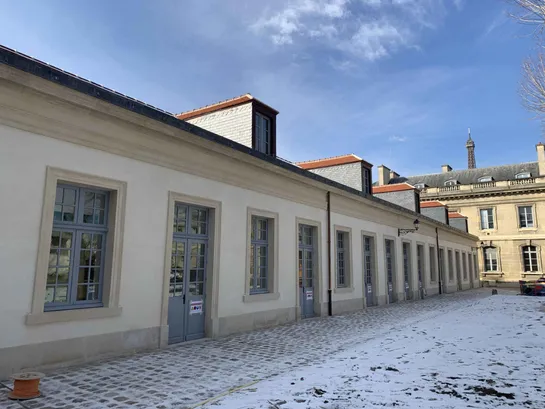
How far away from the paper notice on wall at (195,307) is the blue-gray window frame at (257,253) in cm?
165

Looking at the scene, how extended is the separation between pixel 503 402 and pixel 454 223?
28.7m

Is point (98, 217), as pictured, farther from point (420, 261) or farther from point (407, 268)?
point (420, 261)

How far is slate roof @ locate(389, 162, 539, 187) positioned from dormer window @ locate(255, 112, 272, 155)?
33323 mm

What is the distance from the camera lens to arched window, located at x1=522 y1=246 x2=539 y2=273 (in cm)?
3272

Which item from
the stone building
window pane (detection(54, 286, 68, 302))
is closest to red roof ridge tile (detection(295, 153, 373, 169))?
window pane (detection(54, 286, 68, 302))

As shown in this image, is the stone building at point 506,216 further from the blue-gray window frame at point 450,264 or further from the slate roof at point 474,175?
the blue-gray window frame at point 450,264

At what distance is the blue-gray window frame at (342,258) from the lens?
13133 mm

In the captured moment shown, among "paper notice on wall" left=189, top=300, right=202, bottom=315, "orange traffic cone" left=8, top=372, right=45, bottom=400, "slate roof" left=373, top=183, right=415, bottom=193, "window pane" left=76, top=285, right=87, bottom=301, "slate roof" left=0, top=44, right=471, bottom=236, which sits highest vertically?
"slate roof" left=373, top=183, right=415, bottom=193

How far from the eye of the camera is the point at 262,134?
10.3 m

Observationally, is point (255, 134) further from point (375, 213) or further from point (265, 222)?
point (375, 213)

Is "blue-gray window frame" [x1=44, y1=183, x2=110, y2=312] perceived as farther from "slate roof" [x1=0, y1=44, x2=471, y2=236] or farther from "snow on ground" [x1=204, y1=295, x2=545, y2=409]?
"snow on ground" [x1=204, y1=295, x2=545, y2=409]

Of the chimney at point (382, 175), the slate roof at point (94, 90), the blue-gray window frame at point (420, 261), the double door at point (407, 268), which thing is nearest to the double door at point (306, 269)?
the slate roof at point (94, 90)

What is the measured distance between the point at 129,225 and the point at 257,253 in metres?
3.75

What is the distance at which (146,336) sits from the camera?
6.59 metres
